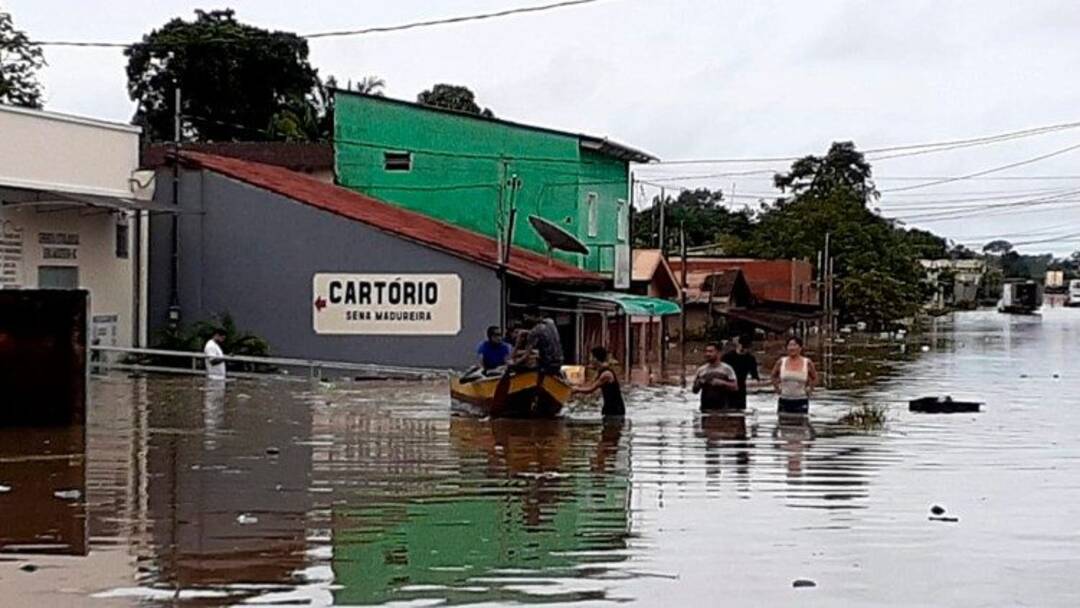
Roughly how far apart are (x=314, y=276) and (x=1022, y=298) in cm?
12359

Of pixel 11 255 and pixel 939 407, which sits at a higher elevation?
pixel 11 255

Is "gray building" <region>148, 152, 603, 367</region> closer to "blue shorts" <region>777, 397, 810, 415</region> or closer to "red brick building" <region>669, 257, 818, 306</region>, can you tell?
"blue shorts" <region>777, 397, 810, 415</region>

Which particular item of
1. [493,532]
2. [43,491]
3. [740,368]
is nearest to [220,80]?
[740,368]

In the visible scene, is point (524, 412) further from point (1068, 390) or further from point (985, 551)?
point (1068, 390)

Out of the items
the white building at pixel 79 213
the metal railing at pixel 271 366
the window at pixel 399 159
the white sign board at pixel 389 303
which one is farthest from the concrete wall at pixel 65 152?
the window at pixel 399 159

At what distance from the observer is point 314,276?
4188 centimetres

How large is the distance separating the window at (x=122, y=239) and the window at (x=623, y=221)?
20.9 m

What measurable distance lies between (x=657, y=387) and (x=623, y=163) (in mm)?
18125

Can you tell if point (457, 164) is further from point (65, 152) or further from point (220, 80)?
point (220, 80)

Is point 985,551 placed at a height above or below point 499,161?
below

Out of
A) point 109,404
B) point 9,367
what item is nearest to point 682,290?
point 109,404

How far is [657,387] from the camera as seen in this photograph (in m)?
41.5

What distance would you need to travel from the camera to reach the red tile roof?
4153 cm

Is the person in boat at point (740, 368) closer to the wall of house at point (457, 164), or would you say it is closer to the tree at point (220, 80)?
the wall of house at point (457, 164)
